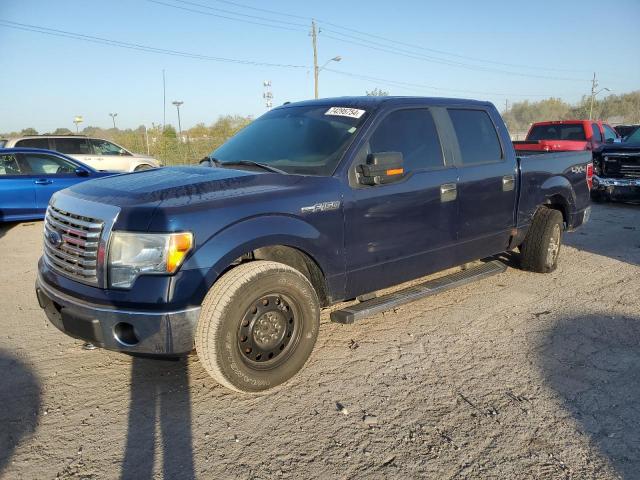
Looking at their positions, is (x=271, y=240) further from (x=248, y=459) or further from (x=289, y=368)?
(x=248, y=459)

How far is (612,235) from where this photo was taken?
309 inches

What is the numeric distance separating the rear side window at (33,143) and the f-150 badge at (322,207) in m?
11.8

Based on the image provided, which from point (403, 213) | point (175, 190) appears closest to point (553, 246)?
point (403, 213)

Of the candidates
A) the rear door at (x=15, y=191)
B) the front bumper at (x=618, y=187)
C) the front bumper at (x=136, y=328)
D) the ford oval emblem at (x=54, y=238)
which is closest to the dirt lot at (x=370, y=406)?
the front bumper at (x=136, y=328)

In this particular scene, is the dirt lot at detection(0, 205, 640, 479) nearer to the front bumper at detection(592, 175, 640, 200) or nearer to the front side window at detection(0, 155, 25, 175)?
the front side window at detection(0, 155, 25, 175)

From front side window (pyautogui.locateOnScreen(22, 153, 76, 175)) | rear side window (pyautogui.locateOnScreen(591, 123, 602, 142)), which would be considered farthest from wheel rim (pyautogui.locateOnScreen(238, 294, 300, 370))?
rear side window (pyautogui.locateOnScreen(591, 123, 602, 142))

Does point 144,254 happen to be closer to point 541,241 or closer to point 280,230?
point 280,230

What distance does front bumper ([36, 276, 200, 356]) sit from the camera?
8.80 feet

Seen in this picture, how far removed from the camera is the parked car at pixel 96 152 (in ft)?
44.4

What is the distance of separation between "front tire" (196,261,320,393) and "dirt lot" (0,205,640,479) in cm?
18

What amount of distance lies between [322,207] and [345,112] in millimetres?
1010

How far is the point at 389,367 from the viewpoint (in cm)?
343

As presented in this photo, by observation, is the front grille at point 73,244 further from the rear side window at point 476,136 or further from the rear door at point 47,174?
the rear door at point 47,174

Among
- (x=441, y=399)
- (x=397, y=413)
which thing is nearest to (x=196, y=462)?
(x=397, y=413)
